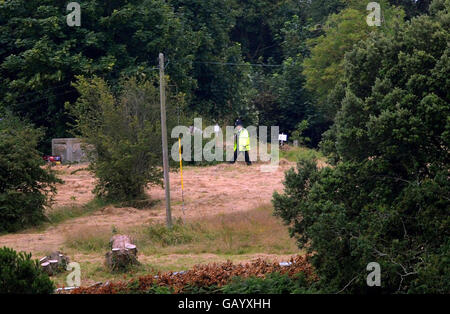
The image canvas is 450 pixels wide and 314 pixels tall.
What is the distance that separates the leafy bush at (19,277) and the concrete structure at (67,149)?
24750mm

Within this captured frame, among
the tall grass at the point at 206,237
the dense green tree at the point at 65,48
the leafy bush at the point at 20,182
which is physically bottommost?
the tall grass at the point at 206,237

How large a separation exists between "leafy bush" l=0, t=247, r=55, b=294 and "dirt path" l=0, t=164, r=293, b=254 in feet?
26.3

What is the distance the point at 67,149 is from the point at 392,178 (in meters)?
24.2

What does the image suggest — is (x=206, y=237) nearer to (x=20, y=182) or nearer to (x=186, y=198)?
(x=20, y=182)

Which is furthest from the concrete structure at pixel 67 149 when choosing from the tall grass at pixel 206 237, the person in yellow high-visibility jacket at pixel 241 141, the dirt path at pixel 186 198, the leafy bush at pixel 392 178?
the leafy bush at pixel 392 178

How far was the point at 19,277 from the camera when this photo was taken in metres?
8.33

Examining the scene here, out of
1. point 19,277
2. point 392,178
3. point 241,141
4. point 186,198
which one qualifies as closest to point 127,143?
point 186,198

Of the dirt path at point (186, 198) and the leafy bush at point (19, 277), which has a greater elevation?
the leafy bush at point (19, 277)

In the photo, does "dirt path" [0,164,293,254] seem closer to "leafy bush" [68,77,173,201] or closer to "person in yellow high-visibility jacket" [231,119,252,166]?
"person in yellow high-visibility jacket" [231,119,252,166]

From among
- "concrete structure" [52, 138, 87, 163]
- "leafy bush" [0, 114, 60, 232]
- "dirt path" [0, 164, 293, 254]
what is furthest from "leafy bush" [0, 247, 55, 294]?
"concrete structure" [52, 138, 87, 163]

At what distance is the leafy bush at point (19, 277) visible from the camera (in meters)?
8.16

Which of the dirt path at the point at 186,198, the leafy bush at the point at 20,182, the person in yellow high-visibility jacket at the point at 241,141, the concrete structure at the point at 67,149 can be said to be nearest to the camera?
the dirt path at the point at 186,198

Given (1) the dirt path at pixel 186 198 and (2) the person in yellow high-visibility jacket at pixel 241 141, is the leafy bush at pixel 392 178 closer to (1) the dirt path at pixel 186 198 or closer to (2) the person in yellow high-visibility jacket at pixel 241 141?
(1) the dirt path at pixel 186 198

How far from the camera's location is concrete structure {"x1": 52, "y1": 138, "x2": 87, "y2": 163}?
32875mm
